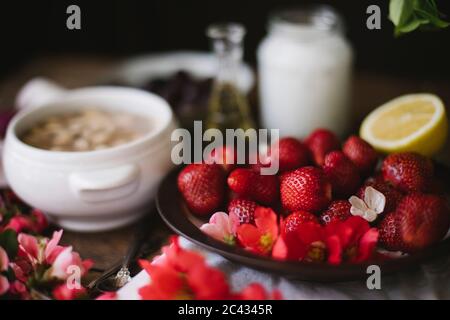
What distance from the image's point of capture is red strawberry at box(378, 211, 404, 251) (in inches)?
24.1

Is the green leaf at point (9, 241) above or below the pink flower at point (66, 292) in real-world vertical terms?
above

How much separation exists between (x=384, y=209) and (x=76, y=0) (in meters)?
1.14

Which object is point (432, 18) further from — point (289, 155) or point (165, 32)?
point (165, 32)

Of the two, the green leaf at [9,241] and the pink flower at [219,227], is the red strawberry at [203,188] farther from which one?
the green leaf at [9,241]

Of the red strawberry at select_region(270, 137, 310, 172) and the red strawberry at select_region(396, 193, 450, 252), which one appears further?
the red strawberry at select_region(270, 137, 310, 172)

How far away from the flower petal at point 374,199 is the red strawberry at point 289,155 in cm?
11

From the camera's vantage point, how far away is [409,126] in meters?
0.80

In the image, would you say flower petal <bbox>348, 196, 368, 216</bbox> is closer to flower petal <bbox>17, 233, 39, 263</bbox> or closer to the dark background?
flower petal <bbox>17, 233, 39, 263</bbox>

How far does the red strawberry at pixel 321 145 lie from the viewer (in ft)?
2.45

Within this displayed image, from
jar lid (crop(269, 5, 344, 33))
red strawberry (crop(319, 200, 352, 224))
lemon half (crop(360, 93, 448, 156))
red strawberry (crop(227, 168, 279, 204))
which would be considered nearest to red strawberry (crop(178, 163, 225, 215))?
red strawberry (crop(227, 168, 279, 204))

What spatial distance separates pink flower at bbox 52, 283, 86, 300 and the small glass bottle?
431 mm

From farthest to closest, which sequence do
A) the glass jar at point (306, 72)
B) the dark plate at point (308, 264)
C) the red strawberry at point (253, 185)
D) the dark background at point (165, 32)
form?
the dark background at point (165, 32), the glass jar at point (306, 72), the red strawberry at point (253, 185), the dark plate at point (308, 264)

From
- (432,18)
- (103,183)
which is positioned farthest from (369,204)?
(103,183)

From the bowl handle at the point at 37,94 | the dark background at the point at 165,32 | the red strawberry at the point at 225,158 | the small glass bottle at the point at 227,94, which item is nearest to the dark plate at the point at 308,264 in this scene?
the red strawberry at the point at 225,158
